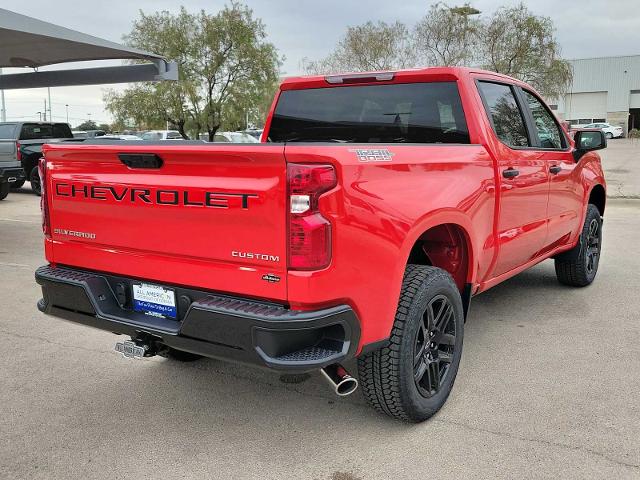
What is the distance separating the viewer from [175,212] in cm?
268

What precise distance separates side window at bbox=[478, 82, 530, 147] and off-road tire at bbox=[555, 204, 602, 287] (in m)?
1.73

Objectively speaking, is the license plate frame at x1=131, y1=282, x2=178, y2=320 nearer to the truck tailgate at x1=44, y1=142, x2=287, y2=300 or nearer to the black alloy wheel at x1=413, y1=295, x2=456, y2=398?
the truck tailgate at x1=44, y1=142, x2=287, y2=300

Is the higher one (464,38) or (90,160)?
(464,38)

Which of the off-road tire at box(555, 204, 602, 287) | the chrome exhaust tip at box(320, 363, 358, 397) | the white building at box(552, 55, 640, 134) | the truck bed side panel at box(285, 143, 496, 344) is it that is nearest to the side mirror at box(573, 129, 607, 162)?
the off-road tire at box(555, 204, 602, 287)

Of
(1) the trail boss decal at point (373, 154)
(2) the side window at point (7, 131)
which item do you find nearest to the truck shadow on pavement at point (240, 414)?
(1) the trail boss decal at point (373, 154)

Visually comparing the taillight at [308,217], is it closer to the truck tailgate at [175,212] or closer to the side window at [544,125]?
the truck tailgate at [175,212]

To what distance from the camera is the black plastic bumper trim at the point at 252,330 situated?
239cm

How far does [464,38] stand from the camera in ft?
77.6

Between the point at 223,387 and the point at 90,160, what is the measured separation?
5.23ft

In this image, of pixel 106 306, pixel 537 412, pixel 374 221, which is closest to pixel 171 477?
pixel 106 306

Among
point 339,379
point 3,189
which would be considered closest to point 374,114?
point 339,379

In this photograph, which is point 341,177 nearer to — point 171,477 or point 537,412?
point 171,477

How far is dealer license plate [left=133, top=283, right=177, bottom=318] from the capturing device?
9.12ft

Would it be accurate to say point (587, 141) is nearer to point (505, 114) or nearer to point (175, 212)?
point (505, 114)
